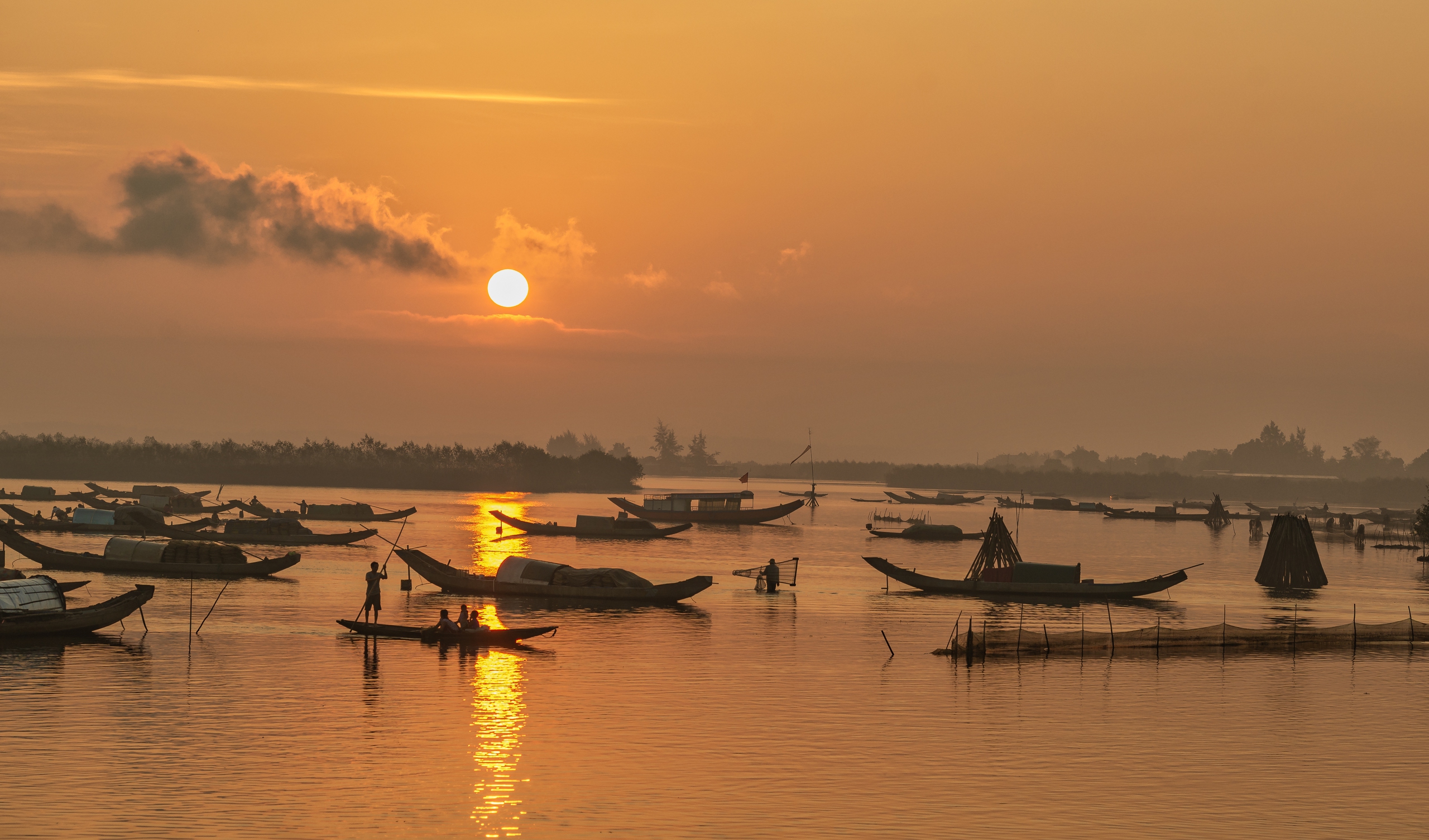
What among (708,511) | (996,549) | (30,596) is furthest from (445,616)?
(708,511)

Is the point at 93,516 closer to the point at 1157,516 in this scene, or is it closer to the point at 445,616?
the point at 445,616

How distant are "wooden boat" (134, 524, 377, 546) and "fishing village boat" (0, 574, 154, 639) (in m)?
39.0

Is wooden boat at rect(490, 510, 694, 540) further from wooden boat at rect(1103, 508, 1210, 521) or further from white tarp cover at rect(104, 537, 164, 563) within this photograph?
wooden boat at rect(1103, 508, 1210, 521)

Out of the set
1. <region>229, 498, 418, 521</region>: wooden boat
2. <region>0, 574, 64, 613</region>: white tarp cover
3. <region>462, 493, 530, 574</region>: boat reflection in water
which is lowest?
<region>462, 493, 530, 574</region>: boat reflection in water

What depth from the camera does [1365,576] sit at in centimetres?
8406

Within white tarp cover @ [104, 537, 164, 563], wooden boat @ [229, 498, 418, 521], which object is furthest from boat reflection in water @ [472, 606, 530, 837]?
wooden boat @ [229, 498, 418, 521]

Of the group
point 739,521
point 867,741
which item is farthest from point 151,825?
point 739,521

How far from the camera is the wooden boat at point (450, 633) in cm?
3959

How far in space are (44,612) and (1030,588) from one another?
Answer: 1606 inches

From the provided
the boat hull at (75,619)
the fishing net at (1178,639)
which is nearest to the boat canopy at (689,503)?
the fishing net at (1178,639)

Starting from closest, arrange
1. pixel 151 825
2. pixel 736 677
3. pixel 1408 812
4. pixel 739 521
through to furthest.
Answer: pixel 151 825 < pixel 1408 812 < pixel 736 677 < pixel 739 521

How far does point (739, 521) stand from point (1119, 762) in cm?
11038

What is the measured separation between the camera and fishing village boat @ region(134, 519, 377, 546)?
7975 cm

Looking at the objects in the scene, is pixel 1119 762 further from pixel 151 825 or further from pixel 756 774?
pixel 151 825
